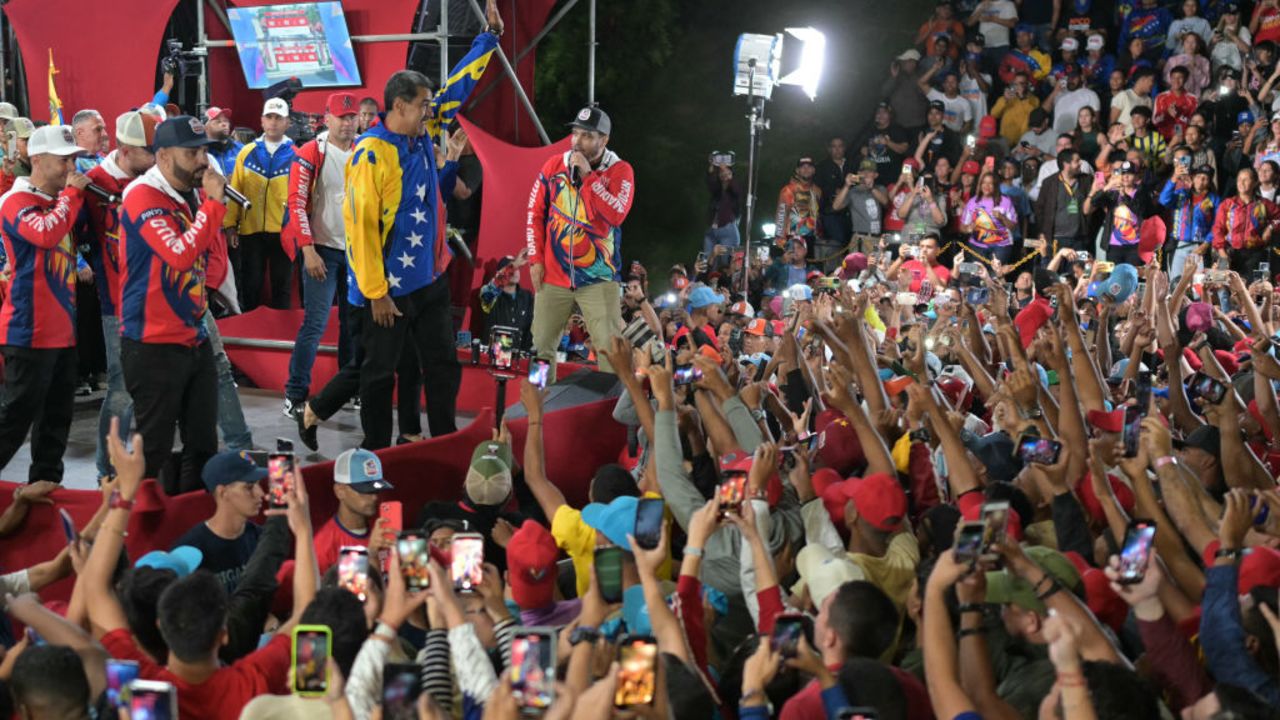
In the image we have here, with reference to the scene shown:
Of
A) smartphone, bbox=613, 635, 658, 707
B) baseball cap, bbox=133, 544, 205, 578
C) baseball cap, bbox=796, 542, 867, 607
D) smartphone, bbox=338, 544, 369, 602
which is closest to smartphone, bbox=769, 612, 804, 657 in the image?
smartphone, bbox=613, 635, 658, 707

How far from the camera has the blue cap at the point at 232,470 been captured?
191 inches

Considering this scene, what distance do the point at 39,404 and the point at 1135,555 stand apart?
4969 mm

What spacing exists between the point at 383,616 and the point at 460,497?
3.02 metres

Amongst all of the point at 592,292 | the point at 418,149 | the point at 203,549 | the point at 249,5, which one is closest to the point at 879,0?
the point at 249,5

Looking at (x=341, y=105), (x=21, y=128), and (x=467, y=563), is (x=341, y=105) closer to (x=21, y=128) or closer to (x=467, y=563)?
(x=21, y=128)

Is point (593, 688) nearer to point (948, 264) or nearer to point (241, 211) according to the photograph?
point (241, 211)

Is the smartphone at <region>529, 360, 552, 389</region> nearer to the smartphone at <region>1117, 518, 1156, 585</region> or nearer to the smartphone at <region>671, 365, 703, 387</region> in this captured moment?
the smartphone at <region>671, 365, 703, 387</region>

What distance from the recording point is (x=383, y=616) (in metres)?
3.37

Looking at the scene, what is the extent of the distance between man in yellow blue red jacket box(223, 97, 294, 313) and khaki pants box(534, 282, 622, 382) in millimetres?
1926

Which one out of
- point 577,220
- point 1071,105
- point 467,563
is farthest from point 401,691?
point 1071,105

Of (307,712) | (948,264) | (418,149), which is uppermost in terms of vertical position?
(418,149)

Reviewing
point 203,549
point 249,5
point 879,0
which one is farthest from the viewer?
point 879,0

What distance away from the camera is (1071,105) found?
51.6 feet

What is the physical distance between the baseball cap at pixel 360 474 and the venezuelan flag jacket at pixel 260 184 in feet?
14.8
